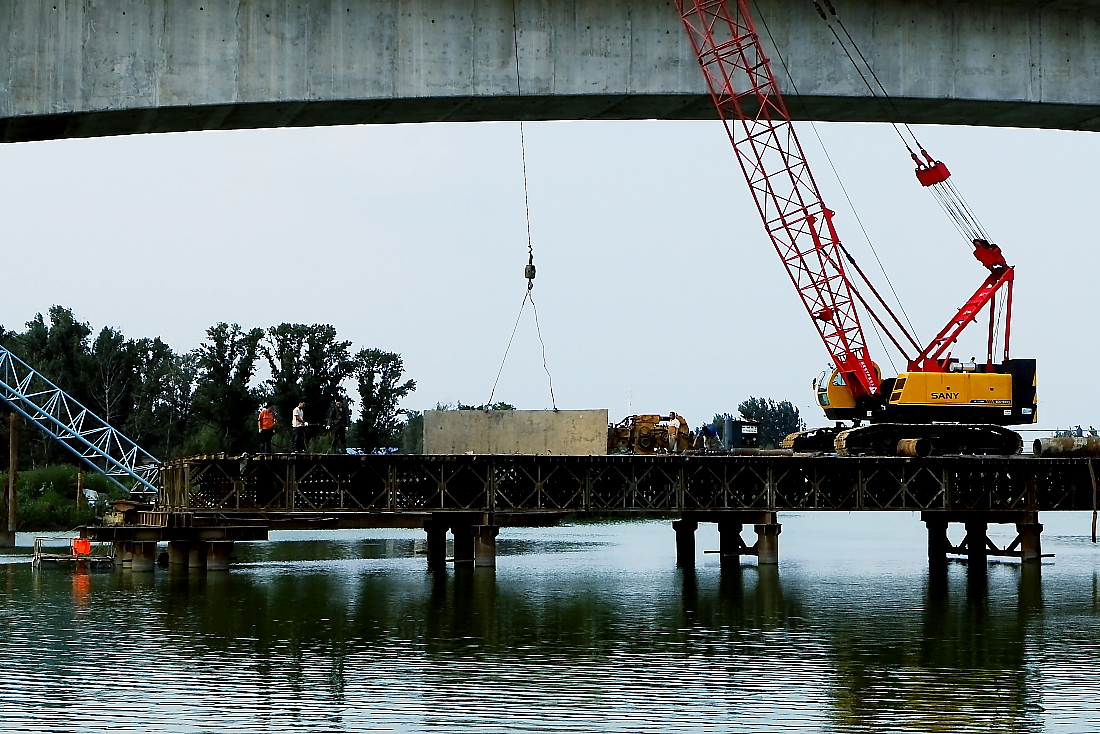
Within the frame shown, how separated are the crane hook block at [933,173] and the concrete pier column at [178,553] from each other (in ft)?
77.8

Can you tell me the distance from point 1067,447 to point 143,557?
25.8 metres

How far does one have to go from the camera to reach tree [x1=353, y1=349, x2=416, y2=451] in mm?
108250

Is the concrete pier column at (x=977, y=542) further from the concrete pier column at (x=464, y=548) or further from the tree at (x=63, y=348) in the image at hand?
the tree at (x=63, y=348)

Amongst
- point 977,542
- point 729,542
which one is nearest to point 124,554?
point 729,542

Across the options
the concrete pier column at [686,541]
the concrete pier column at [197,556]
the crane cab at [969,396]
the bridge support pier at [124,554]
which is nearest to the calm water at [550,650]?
the concrete pier column at [197,556]

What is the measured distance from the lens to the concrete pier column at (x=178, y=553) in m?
42.2

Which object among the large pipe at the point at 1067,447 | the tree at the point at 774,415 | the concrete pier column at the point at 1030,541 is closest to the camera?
the large pipe at the point at 1067,447

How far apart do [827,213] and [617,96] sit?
28.1 m

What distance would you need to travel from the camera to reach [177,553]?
4256cm

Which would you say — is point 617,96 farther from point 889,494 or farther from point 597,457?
point 889,494

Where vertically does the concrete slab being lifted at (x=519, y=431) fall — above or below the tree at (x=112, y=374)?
below

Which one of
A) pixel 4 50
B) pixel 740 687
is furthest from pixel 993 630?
pixel 4 50

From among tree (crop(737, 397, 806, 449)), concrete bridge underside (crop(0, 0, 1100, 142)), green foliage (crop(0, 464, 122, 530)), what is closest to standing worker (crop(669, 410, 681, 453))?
concrete bridge underside (crop(0, 0, 1100, 142))

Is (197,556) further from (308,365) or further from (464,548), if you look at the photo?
(308,365)
